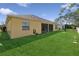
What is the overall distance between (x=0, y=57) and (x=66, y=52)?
2.85 feet

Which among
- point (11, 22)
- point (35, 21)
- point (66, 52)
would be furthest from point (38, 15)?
point (66, 52)

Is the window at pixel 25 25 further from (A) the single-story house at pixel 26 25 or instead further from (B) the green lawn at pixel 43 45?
(B) the green lawn at pixel 43 45

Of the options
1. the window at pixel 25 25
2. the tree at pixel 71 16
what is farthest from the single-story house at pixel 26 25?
the tree at pixel 71 16

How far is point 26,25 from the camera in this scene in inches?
155

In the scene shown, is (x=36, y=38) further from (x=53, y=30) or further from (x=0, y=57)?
(x=0, y=57)

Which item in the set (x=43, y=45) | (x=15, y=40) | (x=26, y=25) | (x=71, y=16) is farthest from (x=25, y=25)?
(x=71, y=16)

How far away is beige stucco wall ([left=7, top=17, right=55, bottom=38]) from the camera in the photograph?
386 centimetres

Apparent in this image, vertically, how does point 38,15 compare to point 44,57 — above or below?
above

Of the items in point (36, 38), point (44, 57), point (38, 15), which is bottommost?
point (44, 57)

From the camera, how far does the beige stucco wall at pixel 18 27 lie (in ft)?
12.7

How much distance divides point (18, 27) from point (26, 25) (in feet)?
0.37

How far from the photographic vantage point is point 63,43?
12.7 feet

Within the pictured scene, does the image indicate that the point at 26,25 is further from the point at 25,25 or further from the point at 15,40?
the point at 15,40

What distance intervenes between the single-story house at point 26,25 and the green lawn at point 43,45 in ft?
0.22
